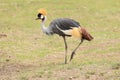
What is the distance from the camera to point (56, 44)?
1805cm

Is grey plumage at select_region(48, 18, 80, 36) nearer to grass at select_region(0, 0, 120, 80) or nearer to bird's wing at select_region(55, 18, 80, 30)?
bird's wing at select_region(55, 18, 80, 30)

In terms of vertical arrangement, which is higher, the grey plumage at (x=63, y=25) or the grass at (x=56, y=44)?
the grey plumage at (x=63, y=25)

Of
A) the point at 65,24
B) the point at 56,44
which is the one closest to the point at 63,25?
the point at 65,24

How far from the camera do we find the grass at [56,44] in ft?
37.5

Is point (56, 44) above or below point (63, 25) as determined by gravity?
below

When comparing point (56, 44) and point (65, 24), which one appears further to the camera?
point (56, 44)

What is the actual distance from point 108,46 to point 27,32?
4.66 meters

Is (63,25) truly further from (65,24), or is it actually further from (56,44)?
(56,44)

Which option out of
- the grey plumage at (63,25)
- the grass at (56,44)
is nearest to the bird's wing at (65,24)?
the grey plumage at (63,25)

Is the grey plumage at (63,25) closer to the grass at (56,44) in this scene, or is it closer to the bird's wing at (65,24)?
the bird's wing at (65,24)

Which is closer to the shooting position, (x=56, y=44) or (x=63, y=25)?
(x=63, y=25)

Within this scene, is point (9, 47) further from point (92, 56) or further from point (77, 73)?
point (77, 73)

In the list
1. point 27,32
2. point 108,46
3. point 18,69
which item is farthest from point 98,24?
point 18,69

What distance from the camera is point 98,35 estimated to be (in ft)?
65.3
